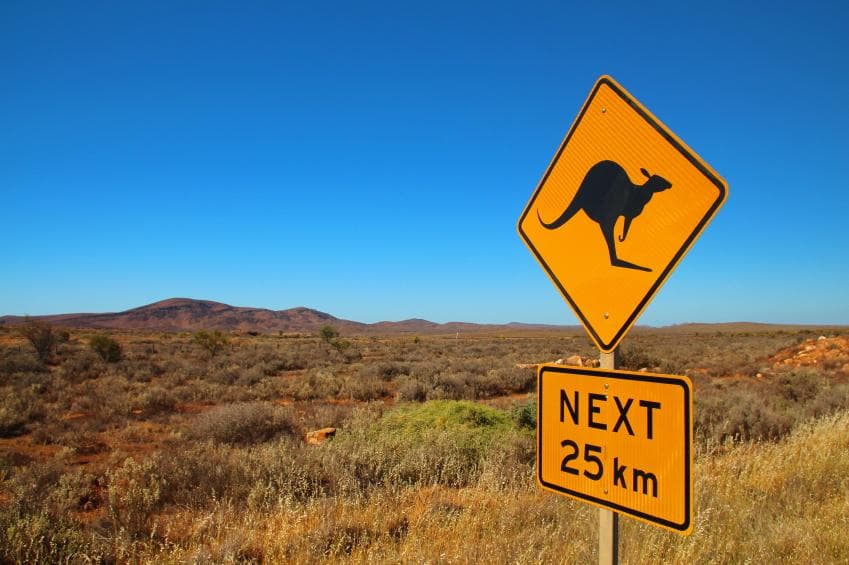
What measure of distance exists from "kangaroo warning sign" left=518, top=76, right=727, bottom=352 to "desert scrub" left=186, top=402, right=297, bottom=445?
8752mm

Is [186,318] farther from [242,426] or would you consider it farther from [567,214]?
[567,214]

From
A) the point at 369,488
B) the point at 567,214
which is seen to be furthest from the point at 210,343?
the point at 567,214

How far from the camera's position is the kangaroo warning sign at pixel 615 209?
5.98 feet

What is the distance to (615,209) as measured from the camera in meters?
1.99

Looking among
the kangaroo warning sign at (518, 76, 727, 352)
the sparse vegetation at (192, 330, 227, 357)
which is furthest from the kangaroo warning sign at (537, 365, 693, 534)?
the sparse vegetation at (192, 330, 227, 357)

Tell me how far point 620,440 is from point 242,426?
924 centimetres

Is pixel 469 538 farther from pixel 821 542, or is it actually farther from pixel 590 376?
pixel 821 542

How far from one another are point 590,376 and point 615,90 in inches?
48.7

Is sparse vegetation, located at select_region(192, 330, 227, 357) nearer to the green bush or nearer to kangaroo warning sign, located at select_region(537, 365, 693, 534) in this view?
the green bush

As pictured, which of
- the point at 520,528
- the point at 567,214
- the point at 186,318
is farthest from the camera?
the point at 186,318

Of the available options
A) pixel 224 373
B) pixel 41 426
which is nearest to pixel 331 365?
pixel 224 373

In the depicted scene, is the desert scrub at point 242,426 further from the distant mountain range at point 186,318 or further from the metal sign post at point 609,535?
the distant mountain range at point 186,318

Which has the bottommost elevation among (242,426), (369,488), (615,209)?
(242,426)

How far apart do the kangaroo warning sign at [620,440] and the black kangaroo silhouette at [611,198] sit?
0.49m
